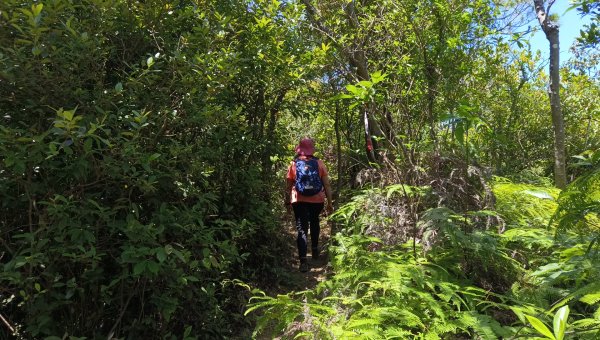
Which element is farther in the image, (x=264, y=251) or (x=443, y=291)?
(x=264, y=251)

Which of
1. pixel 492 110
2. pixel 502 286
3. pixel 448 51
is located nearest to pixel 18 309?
pixel 502 286

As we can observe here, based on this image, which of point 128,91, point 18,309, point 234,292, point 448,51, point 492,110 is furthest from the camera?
point 492,110

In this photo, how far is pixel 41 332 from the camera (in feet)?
8.61

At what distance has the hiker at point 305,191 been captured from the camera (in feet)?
18.5

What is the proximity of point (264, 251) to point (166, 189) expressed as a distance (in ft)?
7.10

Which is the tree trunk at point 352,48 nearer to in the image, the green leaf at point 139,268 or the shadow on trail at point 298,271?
the shadow on trail at point 298,271

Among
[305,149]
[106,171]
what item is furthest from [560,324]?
[305,149]

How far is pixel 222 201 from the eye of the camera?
14.7ft

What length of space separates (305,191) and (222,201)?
1.42 meters

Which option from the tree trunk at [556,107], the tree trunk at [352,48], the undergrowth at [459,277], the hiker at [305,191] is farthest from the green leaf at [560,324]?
the tree trunk at [556,107]

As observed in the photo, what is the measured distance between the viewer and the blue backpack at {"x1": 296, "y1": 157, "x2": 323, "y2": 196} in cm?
561

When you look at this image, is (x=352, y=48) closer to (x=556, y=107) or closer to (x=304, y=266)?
(x=556, y=107)

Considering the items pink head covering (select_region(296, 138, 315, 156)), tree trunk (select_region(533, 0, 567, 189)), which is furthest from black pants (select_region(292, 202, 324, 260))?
tree trunk (select_region(533, 0, 567, 189))

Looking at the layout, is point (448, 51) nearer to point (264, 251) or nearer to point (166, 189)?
point (264, 251)
